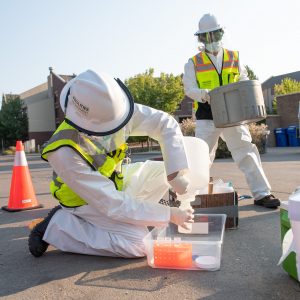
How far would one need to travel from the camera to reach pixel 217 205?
3.66 metres

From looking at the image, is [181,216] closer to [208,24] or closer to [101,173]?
[101,173]

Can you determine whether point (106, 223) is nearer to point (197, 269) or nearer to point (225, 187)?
point (197, 269)

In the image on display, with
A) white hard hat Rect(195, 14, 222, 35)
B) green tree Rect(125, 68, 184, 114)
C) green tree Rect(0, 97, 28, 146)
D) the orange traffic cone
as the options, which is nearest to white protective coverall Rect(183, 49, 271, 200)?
white hard hat Rect(195, 14, 222, 35)

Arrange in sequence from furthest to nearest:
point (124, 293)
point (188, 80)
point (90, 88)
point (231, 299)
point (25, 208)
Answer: point (25, 208) < point (188, 80) < point (90, 88) < point (124, 293) < point (231, 299)

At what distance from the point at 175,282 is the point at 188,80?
9.05 feet

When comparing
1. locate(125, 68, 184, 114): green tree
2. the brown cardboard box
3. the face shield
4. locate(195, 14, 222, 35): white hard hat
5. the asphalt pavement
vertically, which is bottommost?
the asphalt pavement

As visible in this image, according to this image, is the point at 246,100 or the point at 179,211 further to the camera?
the point at 246,100

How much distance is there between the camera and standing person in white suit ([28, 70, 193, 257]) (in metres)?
2.57

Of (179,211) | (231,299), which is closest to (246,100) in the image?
(179,211)

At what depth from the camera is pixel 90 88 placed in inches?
99.5

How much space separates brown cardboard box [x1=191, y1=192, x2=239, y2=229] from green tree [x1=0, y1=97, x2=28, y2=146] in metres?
51.6

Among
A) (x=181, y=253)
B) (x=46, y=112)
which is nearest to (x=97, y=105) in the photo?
(x=181, y=253)

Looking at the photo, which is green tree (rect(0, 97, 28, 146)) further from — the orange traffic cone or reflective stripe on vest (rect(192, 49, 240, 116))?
reflective stripe on vest (rect(192, 49, 240, 116))

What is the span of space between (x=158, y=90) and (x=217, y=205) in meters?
27.0
